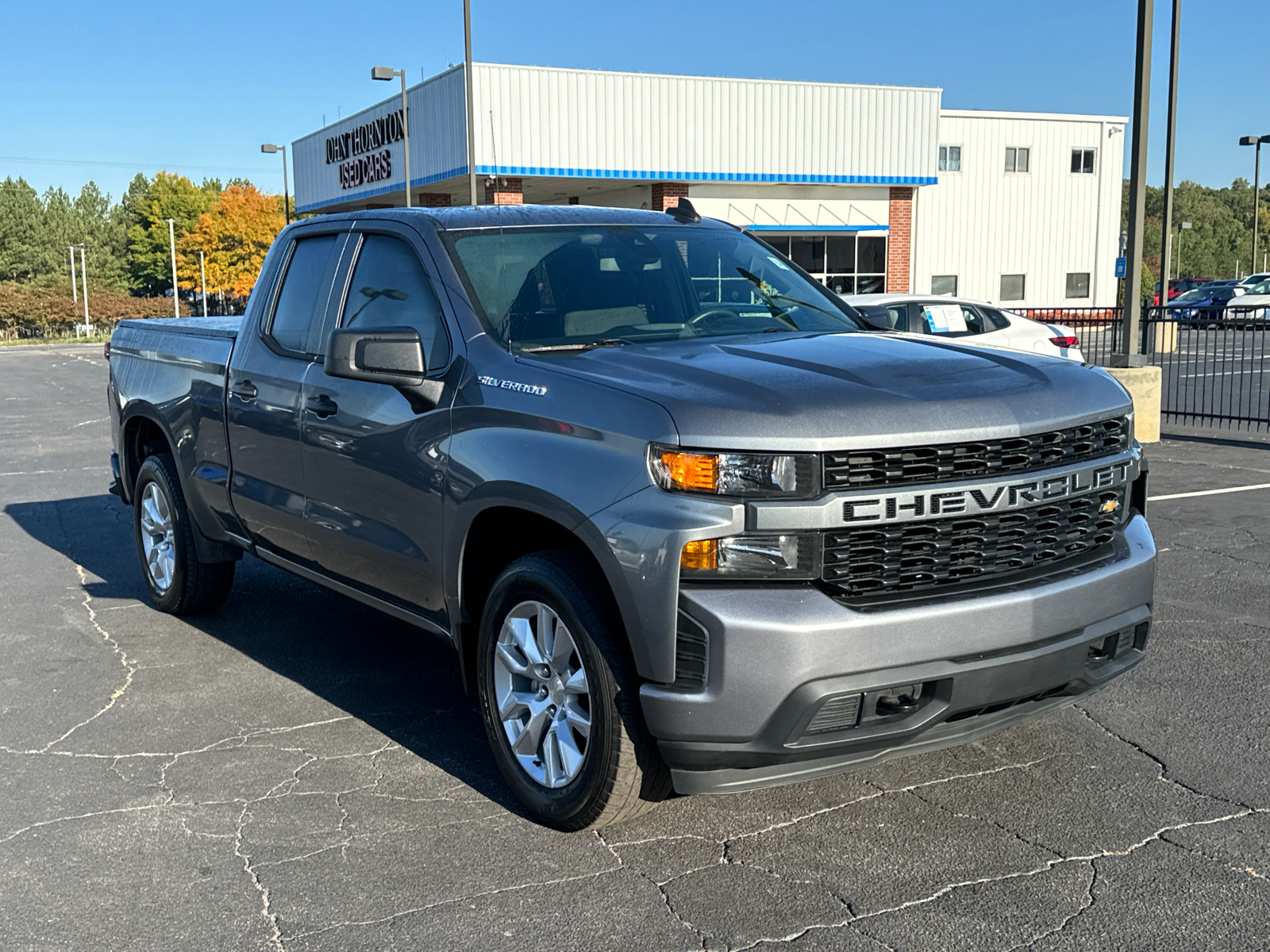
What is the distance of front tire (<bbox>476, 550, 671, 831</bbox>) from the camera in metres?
3.64

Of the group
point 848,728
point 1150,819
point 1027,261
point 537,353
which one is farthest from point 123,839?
point 1027,261

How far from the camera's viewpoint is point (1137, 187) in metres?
12.9

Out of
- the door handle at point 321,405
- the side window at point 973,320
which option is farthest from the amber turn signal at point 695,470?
the side window at point 973,320

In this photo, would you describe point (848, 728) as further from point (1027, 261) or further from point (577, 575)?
point (1027, 261)

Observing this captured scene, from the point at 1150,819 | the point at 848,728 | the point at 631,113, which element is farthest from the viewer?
the point at 631,113

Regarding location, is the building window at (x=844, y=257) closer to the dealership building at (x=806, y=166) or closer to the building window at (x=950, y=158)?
the dealership building at (x=806, y=166)

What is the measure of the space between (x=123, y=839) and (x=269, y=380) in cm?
210

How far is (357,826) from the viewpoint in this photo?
406 centimetres

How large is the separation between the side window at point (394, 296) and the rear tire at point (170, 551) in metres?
1.99

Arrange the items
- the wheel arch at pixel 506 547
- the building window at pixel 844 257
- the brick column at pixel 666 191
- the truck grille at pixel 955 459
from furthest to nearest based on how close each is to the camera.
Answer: the building window at pixel 844 257 → the brick column at pixel 666 191 → the wheel arch at pixel 506 547 → the truck grille at pixel 955 459

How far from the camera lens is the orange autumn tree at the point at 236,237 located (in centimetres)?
7775

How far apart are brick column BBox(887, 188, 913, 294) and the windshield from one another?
36.1 metres

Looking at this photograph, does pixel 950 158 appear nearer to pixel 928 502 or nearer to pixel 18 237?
pixel 928 502

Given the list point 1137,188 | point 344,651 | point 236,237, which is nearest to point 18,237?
point 236,237
